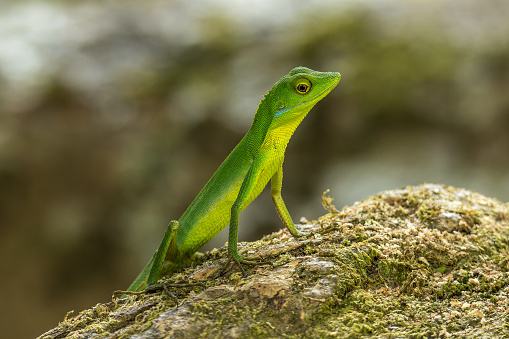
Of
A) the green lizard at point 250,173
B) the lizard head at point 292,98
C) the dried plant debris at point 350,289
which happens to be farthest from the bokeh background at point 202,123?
the lizard head at point 292,98

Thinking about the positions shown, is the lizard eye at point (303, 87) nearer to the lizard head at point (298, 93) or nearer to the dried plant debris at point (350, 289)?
the lizard head at point (298, 93)

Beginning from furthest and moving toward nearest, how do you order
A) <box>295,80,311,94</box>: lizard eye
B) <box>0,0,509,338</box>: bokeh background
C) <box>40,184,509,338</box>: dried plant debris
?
1. <box>0,0,509,338</box>: bokeh background
2. <box>295,80,311,94</box>: lizard eye
3. <box>40,184,509,338</box>: dried plant debris

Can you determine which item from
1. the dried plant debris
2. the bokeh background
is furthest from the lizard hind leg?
the bokeh background

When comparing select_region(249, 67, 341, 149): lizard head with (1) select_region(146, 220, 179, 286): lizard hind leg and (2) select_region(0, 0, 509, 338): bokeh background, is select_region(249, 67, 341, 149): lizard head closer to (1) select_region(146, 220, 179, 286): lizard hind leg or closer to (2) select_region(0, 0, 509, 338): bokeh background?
(1) select_region(146, 220, 179, 286): lizard hind leg

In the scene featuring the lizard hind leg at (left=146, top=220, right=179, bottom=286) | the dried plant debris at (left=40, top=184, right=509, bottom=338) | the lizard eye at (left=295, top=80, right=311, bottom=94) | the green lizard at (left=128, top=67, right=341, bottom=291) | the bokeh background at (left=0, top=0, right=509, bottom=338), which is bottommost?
the dried plant debris at (left=40, top=184, right=509, bottom=338)

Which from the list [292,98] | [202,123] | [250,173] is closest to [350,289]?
[250,173]

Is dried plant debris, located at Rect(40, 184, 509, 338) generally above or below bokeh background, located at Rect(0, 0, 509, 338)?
below

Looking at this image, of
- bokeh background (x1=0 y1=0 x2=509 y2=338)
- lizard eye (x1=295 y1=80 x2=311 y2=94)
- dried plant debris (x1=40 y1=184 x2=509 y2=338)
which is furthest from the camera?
bokeh background (x1=0 y1=0 x2=509 y2=338)
